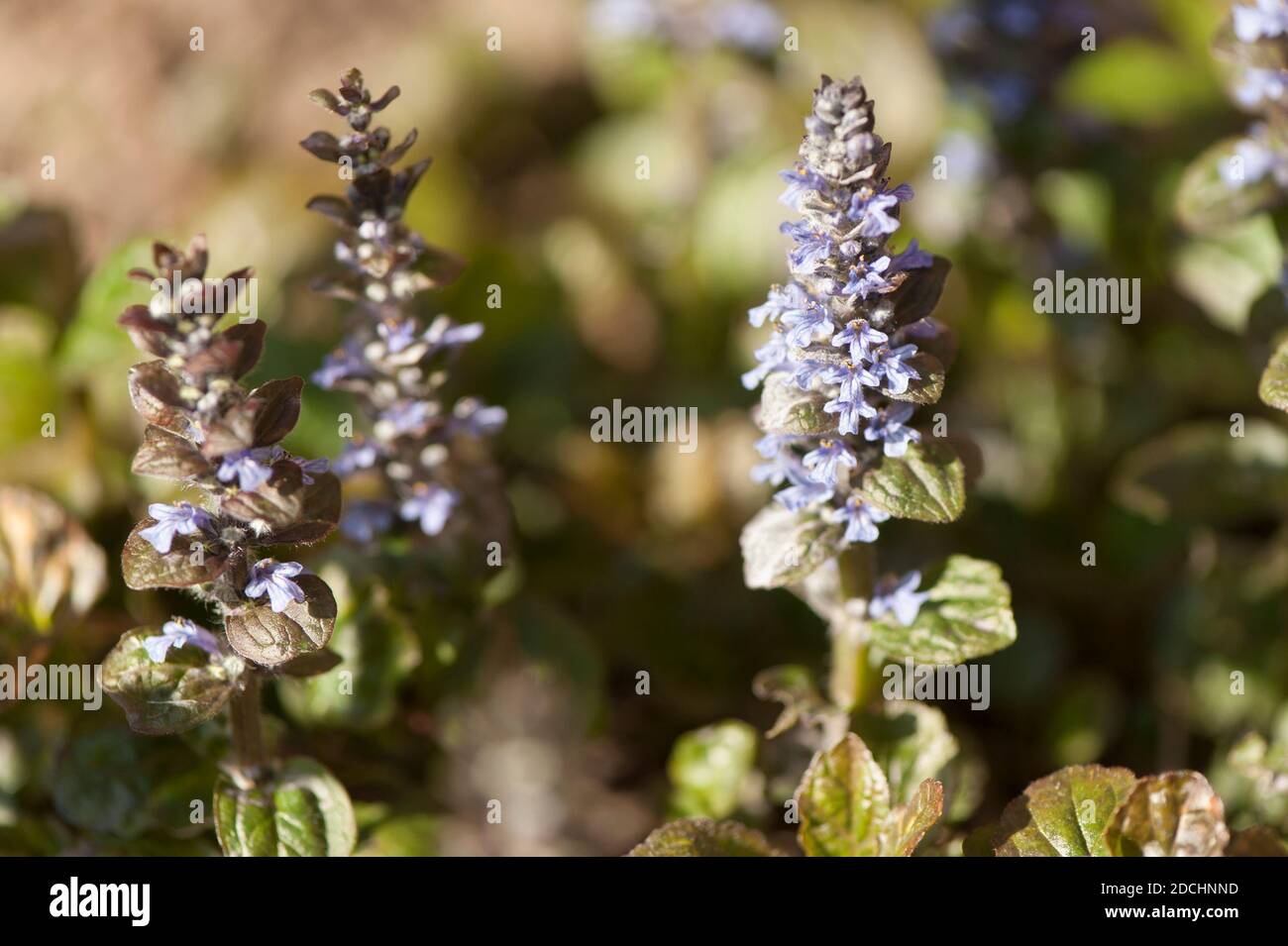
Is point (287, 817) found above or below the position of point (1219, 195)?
below

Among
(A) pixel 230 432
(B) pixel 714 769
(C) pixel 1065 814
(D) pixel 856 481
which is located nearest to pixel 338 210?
(A) pixel 230 432

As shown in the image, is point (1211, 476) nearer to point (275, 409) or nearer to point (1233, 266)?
point (1233, 266)

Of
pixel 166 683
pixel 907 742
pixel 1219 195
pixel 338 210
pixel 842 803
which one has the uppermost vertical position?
pixel 1219 195

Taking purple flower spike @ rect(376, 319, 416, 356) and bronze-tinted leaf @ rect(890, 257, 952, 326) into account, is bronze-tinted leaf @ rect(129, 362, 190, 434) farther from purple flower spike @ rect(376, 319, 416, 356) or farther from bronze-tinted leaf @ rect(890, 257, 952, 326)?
bronze-tinted leaf @ rect(890, 257, 952, 326)

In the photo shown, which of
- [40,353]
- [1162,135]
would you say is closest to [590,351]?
[40,353]
